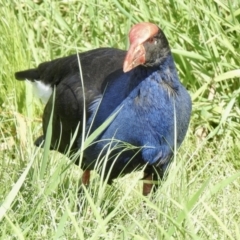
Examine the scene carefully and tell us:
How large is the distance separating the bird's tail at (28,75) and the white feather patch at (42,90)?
1.2 inches

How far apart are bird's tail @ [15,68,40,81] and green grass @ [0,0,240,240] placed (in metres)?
0.14

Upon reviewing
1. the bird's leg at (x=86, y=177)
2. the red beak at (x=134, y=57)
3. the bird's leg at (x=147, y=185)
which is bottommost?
the bird's leg at (x=147, y=185)

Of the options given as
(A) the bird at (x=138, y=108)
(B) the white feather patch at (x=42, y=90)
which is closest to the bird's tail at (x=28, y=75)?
(B) the white feather patch at (x=42, y=90)

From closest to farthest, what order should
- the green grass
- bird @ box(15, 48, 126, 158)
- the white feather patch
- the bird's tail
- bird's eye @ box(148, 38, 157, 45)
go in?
the green grass
bird's eye @ box(148, 38, 157, 45)
bird @ box(15, 48, 126, 158)
the white feather patch
the bird's tail

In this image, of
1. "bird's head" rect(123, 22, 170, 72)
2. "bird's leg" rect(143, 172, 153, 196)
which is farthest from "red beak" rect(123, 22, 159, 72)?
"bird's leg" rect(143, 172, 153, 196)

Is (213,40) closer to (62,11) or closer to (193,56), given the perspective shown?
(193,56)

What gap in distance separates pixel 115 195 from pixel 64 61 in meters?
0.81

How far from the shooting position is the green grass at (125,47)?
3.27 metres

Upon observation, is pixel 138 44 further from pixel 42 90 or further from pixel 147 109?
pixel 42 90

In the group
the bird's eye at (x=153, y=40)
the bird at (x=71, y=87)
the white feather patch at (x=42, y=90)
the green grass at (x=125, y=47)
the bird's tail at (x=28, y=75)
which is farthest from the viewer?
the bird's tail at (x=28, y=75)

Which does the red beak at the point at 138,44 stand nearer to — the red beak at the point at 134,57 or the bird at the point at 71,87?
the red beak at the point at 134,57

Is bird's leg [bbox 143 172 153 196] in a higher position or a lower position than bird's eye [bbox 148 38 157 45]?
lower

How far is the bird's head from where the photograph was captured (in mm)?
3287

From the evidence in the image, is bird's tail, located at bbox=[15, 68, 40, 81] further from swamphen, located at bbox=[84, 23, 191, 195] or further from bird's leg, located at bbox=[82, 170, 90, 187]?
swamphen, located at bbox=[84, 23, 191, 195]
